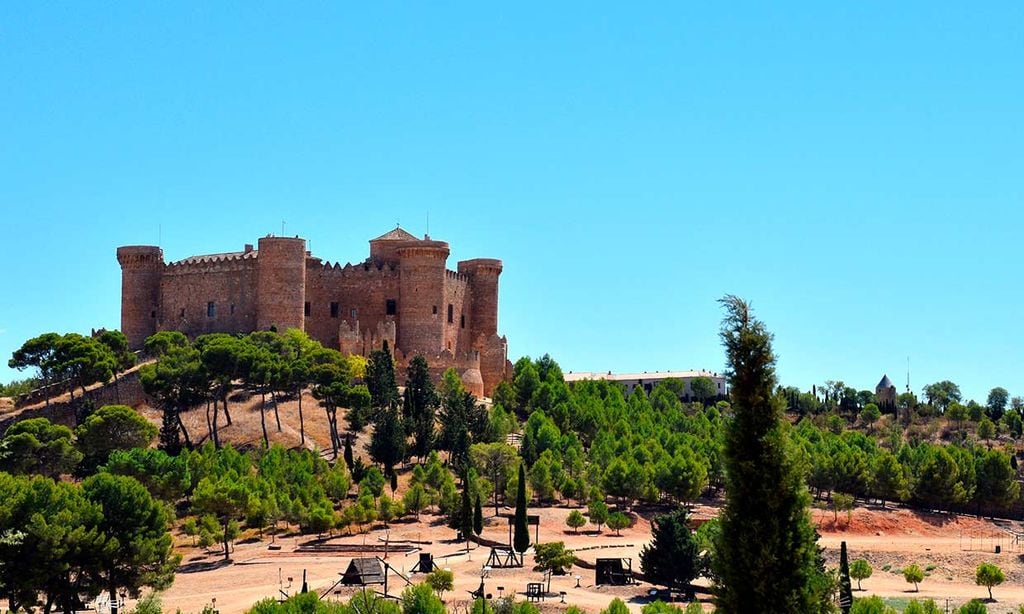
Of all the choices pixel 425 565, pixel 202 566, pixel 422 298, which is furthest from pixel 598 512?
pixel 422 298

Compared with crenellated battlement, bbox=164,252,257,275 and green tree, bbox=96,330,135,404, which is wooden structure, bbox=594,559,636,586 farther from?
crenellated battlement, bbox=164,252,257,275

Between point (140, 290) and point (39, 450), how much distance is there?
19.3m

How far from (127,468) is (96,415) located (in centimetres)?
783

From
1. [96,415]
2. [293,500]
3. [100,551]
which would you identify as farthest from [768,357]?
[96,415]

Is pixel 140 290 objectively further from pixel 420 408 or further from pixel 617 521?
pixel 617 521

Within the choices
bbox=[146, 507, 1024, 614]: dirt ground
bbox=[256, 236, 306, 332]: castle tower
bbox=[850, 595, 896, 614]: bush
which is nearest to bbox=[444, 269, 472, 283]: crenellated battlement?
bbox=[256, 236, 306, 332]: castle tower

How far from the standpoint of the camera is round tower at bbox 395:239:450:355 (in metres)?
61.7

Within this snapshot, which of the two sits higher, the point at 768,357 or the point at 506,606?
the point at 768,357

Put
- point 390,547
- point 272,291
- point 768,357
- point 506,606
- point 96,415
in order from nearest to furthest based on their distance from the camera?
point 768,357
point 506,606
point 390,547
point 96,415
point 272,291

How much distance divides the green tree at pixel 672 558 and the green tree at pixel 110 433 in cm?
2198

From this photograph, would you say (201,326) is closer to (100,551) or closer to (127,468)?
(127,468)

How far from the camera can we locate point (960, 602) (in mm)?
35219

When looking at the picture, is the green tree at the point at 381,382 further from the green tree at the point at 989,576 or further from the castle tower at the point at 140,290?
the green tree at the point at 989,576

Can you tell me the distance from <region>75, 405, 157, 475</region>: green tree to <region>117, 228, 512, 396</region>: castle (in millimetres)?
12646
